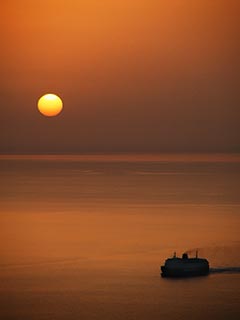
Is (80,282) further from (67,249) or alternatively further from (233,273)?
(67,249)

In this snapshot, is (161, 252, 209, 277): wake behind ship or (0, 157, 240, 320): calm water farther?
(161, 252, 209, 277): wake behind ship

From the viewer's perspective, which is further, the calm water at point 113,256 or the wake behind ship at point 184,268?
the wake behind ship at point 184,268

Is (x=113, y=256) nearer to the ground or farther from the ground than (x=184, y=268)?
farther from the ground

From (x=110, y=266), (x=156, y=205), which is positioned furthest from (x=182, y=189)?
(x=110, y=266)

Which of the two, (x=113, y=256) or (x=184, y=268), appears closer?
(x=184, y=268)

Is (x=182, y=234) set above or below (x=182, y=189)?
below

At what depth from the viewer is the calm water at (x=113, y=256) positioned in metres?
31.3

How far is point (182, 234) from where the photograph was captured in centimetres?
5172

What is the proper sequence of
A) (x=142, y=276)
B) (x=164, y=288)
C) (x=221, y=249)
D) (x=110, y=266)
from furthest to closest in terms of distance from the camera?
(x=221, y=249) < (x=110, y=266) < (x=142, y=276) < (x=164, y=288)

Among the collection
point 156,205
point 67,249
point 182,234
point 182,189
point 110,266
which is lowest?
point 110,266

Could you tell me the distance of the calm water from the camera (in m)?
31.3

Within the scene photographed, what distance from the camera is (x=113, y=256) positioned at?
4241 centimetres

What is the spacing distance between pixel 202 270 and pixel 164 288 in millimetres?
3287

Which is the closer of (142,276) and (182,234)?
(142,276)
